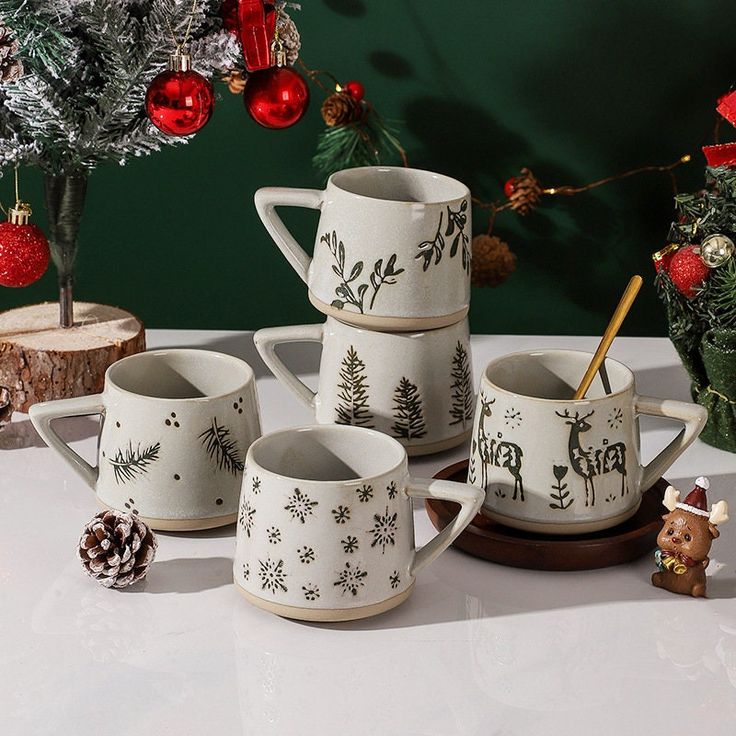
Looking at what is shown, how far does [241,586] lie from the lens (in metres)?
0.76

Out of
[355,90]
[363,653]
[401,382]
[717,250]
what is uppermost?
[355,90]

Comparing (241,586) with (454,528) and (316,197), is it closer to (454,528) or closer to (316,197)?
(454,528)

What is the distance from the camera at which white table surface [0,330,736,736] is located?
67cm

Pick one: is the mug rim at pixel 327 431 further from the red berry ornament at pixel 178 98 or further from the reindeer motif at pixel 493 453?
the red berry ornament at pixel 178 98

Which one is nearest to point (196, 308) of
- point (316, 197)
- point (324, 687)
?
point (316, 197)

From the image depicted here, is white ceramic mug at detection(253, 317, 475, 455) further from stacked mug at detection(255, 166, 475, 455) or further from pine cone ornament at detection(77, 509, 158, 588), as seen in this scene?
pine cone ornament at detection(77, 509, 158, 588)

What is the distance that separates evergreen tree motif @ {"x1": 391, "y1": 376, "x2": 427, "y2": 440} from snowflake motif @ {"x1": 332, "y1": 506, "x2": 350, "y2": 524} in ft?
0.79

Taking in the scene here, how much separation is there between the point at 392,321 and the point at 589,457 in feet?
0.67

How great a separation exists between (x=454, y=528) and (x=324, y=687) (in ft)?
0.45

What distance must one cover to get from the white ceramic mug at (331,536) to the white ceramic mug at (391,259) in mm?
172

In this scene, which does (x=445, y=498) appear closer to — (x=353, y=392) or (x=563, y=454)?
(x=563, y=454)

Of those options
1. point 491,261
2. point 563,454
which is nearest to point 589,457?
point 563,454

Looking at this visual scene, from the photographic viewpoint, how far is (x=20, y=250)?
3.51 ft

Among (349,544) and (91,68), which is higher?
(91,68)
